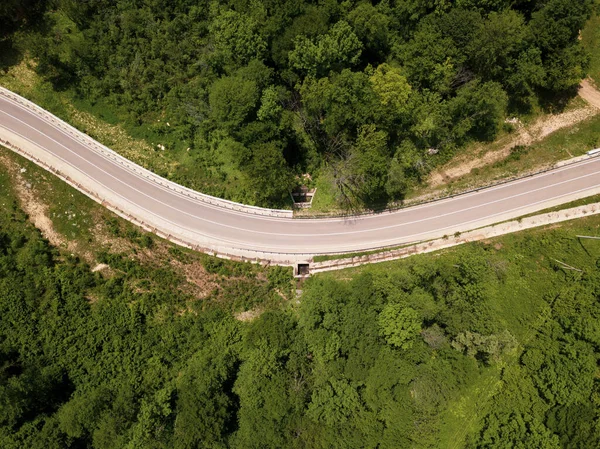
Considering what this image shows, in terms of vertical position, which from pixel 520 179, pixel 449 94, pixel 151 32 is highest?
pixel 151 32

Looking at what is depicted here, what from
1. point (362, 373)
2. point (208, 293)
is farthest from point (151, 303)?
point (362, 373)

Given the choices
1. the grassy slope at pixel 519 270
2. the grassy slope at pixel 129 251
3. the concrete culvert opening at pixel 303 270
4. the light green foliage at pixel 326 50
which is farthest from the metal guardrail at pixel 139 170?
the light green foliage at pixel 326 50

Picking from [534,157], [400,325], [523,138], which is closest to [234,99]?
[400,325]

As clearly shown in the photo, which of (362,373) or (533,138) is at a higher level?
(533,138)

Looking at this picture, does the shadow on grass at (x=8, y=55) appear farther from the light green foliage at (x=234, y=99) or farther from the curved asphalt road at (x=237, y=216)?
the light green foliage at (x=234, y=99)

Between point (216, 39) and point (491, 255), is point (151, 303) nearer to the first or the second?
point (216, 39)
